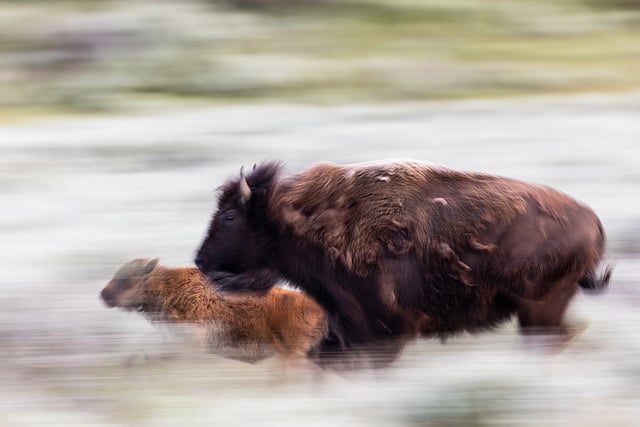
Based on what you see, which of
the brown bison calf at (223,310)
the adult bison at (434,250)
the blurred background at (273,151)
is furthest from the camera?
the brown bison calf at (223,310)

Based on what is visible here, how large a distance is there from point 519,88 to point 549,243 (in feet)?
32.8

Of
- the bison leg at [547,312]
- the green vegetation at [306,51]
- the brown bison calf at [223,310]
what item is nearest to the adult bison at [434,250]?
the bison leg at [547,312]

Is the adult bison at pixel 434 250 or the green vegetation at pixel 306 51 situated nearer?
the adult bison at pixel 434 250

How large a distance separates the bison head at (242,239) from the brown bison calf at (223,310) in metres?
0.16

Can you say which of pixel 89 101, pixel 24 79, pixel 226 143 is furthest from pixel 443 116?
pixel 24 79

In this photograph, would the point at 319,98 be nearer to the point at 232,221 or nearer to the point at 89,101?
the point at 89,101

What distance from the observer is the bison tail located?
5.29 meters

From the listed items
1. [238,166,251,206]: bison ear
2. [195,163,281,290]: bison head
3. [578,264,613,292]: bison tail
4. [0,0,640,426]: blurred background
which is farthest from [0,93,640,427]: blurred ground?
[238,166,251,206]: bison ear

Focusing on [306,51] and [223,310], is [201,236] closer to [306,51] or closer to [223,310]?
[223,310]

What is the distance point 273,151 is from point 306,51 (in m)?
7.86

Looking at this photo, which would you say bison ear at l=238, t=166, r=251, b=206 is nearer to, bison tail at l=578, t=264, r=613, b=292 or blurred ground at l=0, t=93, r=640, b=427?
blurred ground at l=0, t=93, r=640, b=427

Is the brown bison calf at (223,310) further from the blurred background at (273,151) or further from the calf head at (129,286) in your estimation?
the blurred background at (273,151)

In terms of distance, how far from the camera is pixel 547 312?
5160mm

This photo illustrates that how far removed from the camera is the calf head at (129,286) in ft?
20.0
